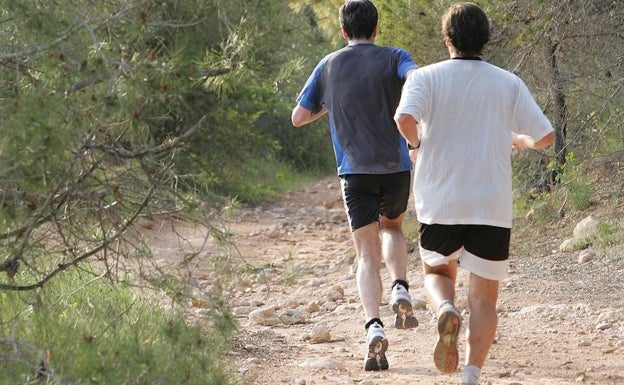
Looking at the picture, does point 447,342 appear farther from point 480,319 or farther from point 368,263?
point 368,263

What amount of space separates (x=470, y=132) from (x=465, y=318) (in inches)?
111

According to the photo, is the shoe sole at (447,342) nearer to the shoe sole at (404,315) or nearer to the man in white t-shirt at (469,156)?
the man in white t-shirt at (469,156)

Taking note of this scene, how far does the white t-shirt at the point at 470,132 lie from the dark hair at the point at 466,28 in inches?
3.2

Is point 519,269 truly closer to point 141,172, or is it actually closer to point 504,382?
point 504,382

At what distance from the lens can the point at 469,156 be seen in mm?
5289

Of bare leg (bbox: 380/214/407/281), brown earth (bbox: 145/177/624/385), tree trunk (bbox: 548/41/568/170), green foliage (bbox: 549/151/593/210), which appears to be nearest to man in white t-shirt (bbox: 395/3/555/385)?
brown earth (bbox: 145/177/624/385)

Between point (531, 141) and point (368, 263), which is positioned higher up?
point (531, 141)

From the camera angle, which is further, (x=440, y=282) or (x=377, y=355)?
(x=377, y=355)

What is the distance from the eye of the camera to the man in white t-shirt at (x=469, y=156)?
208 inches

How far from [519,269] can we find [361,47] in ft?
11.3

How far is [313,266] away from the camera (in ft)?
39.4

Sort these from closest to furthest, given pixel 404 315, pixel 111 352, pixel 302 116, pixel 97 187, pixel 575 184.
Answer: pixel 111 352 < pixel 97 187 < pixel 404 315 < pixel 302 116 < pixel 575 184

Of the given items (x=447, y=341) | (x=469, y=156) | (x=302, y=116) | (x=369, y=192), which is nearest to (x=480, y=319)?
(x=447, y=341)

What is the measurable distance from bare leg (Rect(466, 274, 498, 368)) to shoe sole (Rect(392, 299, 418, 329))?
864mm
